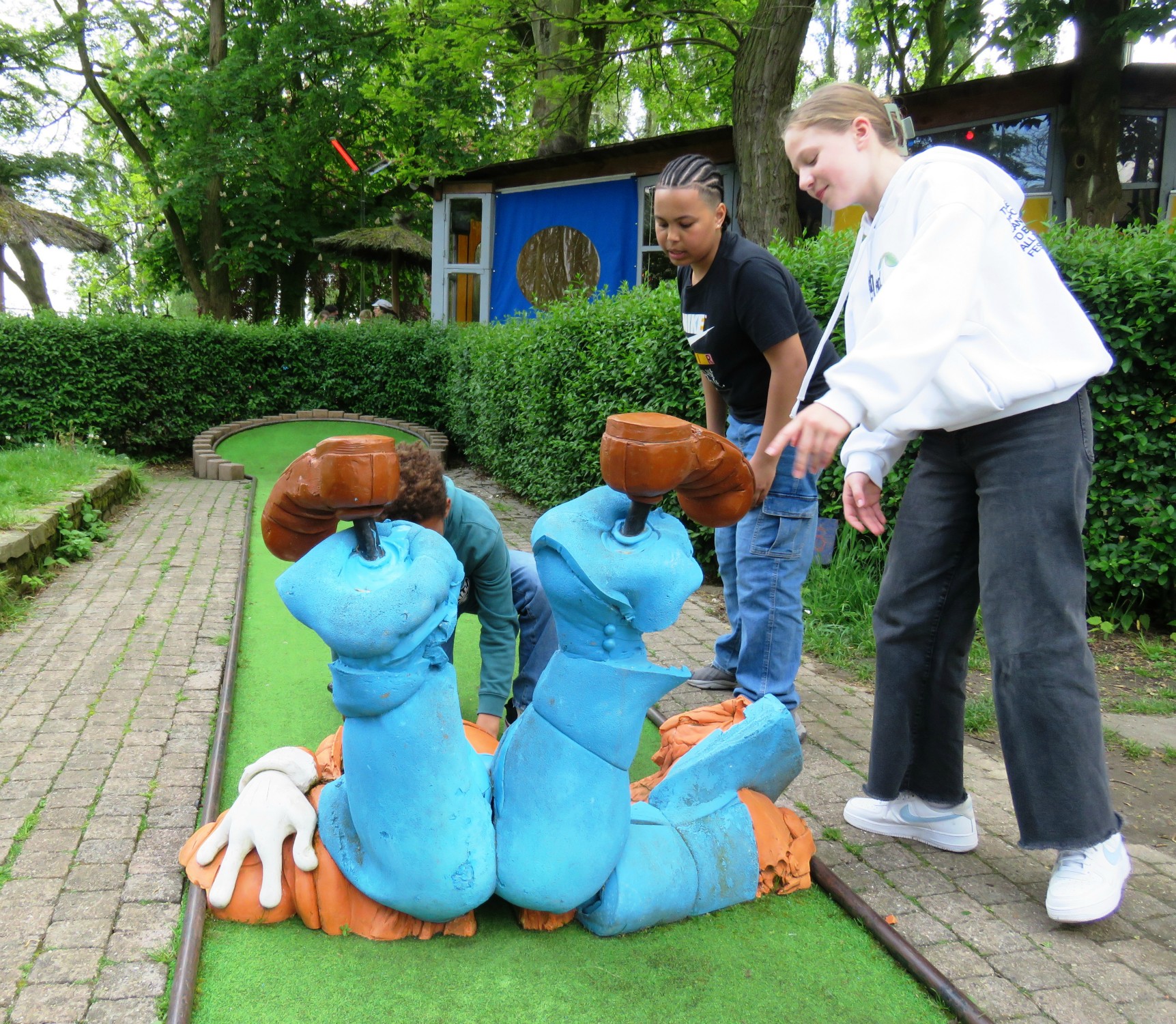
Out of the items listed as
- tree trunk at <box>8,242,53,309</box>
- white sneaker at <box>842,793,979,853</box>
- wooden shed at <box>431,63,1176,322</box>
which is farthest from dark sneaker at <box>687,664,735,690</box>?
tree trunk at <box>8,242,53,309</box>

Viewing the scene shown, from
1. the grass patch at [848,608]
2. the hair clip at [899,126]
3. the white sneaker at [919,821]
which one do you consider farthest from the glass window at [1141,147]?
the white sneaker at [919,821]

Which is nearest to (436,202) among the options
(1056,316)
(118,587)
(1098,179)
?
(1098,179)

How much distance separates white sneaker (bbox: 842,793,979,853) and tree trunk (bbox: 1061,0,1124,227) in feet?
31.6

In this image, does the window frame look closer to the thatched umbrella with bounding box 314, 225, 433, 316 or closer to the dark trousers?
the thatched umbrella with bounding box 314, 225, 433, 316

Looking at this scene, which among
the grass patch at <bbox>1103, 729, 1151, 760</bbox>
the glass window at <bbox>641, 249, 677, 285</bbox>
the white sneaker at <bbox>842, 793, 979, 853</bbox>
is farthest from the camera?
the glass window at <bbox>641, 249, 677, 285</bbox>

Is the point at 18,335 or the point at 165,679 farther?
the point at 18,335

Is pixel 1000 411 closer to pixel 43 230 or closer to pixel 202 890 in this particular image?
pixel 202 890

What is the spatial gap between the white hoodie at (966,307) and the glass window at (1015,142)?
10.2 meters

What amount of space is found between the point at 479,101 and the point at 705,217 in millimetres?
18109

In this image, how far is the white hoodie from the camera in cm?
195

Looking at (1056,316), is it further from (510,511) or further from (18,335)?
(18,335)

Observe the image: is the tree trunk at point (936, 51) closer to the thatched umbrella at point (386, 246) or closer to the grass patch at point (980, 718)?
the thatched umbrella at point (386, 246)

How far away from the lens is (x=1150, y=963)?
6.88 ft

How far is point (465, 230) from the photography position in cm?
1633
